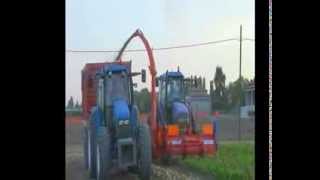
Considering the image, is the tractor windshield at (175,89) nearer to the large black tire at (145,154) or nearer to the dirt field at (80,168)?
the large black tire at (145,154)

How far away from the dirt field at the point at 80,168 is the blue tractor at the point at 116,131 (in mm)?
35

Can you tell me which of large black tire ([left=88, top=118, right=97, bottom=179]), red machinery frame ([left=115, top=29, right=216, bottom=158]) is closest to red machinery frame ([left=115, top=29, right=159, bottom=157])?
red machinery frame ([left=115, top=29, right=216, bottom=158])

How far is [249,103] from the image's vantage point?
2516 millimetres

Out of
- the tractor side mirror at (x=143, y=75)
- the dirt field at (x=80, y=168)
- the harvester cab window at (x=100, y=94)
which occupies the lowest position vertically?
the dirt field at (x=80, y=168)

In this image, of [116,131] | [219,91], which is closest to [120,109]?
[116,131]

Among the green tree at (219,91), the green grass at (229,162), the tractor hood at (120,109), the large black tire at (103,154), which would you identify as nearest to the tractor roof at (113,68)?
the tractor hood at (120,109)

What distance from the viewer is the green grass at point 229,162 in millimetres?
2525

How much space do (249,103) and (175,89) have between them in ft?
1.06

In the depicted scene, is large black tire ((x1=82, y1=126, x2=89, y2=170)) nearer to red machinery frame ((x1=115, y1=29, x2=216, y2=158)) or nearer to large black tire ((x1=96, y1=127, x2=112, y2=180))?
large black tire ((x1=96, y1=127, x2=112, y2=180))

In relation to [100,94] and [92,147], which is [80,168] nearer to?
[92,147]

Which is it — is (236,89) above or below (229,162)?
above
